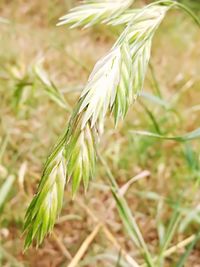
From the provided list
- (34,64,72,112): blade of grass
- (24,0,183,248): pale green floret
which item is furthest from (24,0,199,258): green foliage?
(34,64,72,112): blade of grass

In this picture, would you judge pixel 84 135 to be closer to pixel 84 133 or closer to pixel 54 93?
pixel 84 133

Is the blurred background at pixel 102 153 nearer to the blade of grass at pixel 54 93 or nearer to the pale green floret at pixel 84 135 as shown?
the blade of grass at pixel 54 93

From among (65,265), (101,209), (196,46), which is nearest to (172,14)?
(196,46)

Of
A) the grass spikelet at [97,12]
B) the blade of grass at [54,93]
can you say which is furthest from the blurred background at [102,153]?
the grass spikelet at [97,12]

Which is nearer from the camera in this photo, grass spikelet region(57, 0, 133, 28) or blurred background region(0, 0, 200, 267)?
grass spikelet region(57, 0, 133, 28)

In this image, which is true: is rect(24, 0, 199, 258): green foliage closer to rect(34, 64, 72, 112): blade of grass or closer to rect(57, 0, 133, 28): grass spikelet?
rect(57, 0, 133, 28): grass spikelet

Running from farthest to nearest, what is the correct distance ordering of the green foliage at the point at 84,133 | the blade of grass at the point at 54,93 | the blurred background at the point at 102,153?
1. the blurred background at the point at 102,153
2. the blade of grass at the point at 54,93
3. the green foliage at the point at 84,133

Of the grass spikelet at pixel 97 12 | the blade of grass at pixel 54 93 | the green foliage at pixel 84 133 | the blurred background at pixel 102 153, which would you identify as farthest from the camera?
the blurred background at pixel 102 153

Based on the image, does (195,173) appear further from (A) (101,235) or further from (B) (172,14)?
(B) (172,14)
